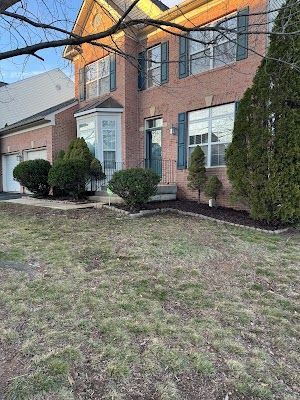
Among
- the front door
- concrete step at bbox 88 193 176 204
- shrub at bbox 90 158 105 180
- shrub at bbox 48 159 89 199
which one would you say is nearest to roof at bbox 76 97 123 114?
the front door

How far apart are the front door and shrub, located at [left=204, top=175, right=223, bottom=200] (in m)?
2.65

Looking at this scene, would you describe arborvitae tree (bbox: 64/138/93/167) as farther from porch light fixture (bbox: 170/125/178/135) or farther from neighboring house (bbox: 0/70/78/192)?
porch light fixture (bbox: 170/125/178/135)

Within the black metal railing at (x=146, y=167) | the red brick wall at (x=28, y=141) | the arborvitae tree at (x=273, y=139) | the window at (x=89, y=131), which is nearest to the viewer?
the arborvitae tree at (x=273, y=139)

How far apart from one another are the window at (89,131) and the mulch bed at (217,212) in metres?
4.11

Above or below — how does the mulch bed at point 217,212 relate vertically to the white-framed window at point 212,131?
below

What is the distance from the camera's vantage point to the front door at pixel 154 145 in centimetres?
1181

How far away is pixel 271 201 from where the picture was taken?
7.16 meters

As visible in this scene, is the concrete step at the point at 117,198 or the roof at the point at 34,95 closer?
the concrete step at the point at 117,198

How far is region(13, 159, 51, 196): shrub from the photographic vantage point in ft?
39.9

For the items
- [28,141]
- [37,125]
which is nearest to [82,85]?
[37,125]

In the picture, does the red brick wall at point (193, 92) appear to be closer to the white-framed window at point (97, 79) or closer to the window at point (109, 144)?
the window at point (109, 144)

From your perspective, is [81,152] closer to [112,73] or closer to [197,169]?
[112,73]

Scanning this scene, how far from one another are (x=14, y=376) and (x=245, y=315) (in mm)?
2061

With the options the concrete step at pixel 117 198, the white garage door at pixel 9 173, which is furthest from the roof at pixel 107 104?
the white garage door at pixel 9 173
